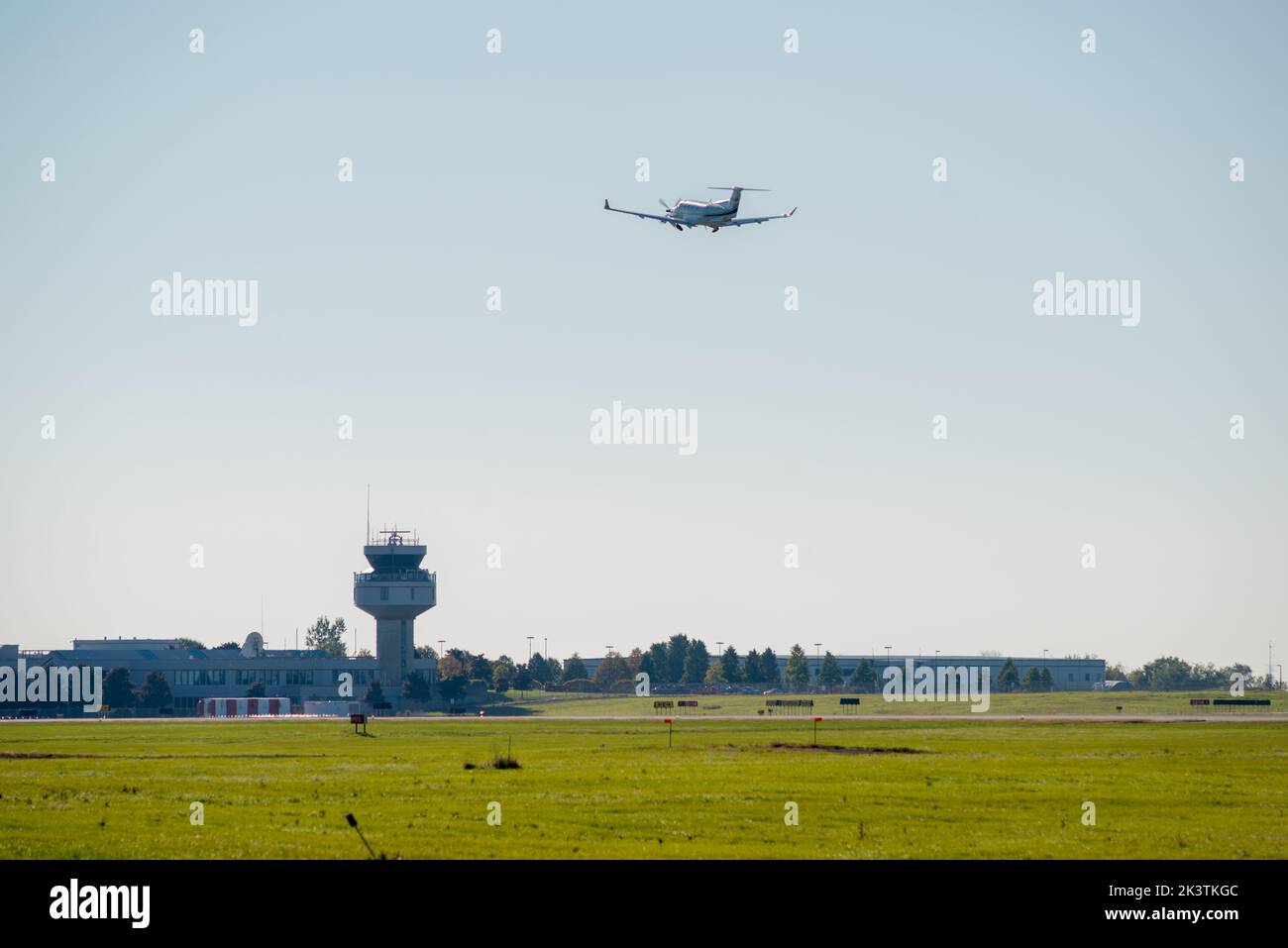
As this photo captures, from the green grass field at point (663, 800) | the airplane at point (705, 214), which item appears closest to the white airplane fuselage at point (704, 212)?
the airplane at point (705, 214)

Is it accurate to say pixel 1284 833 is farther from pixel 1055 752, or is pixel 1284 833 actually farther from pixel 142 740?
pixel 142 740

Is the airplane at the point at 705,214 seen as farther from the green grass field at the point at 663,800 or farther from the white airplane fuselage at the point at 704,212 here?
the green grass field at the point at 663,800

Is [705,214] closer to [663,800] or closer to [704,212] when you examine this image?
[704,212]

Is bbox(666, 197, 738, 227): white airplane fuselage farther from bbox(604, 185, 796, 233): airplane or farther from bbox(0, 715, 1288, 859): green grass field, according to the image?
bbox(0, 715, 1288, 859): green grass field

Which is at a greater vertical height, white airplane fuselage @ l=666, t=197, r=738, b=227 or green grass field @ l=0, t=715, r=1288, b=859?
white airplane fuselage @ l=666, t=197, r=738, b=227

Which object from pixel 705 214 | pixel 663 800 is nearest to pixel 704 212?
pixel 705 214

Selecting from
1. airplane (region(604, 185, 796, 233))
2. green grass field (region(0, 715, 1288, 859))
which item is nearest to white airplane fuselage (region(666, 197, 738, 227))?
airplane (region(604, 185, 796, 233))
